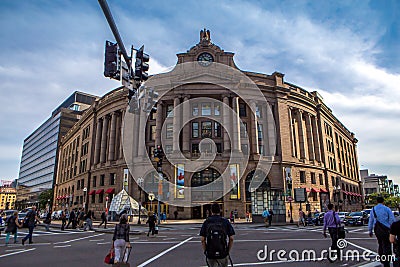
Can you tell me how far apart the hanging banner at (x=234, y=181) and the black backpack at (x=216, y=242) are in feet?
116

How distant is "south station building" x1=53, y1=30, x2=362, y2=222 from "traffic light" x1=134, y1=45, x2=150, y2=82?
2493cm

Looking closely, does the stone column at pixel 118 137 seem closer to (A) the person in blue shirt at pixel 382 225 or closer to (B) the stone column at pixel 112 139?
(B) the stone column at pixel 112 139

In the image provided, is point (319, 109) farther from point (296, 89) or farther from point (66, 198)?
point (66, 198)

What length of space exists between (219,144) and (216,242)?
38.9 metres

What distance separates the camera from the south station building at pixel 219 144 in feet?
132

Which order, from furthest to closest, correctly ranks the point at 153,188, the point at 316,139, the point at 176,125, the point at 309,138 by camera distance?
the point at 316,139 → the point at 309,138 → the point at 176,125 → the point at 153,188

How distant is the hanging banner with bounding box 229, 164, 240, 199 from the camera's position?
39550mm

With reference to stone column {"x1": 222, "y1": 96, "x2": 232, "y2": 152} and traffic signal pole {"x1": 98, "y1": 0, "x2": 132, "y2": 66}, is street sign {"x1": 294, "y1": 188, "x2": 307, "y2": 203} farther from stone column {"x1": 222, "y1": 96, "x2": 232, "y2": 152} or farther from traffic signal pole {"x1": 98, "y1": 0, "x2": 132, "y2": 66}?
traffic signal pole {"x1": 98, "y1": 0, "x2": 132, "y2": 66}

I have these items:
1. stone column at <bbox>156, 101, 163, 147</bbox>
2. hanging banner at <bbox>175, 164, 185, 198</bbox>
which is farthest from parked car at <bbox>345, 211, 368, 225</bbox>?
stone column at <bbox>156, 101, 163, 147</bbox>

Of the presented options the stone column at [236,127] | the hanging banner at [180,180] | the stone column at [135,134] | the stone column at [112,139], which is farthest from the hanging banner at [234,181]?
the stone column at [112,139]

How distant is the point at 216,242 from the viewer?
490 cm

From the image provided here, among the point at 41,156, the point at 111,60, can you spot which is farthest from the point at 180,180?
the point at 41,156

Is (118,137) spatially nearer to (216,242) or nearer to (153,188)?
(153,188)

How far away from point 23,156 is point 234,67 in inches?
5303
